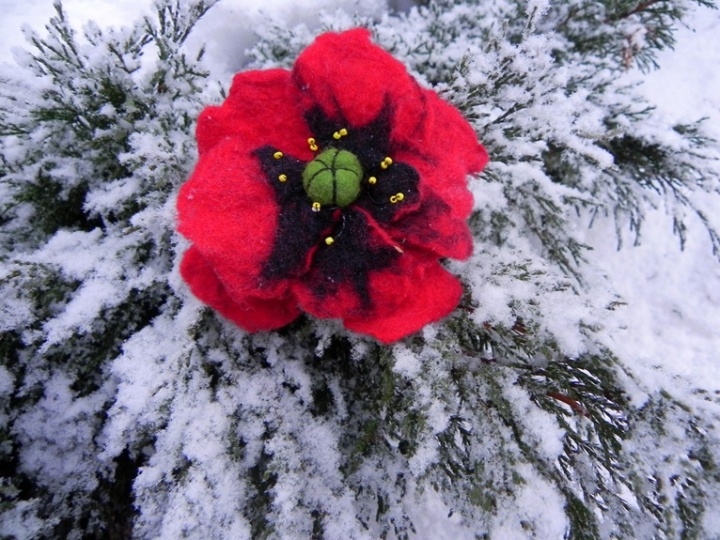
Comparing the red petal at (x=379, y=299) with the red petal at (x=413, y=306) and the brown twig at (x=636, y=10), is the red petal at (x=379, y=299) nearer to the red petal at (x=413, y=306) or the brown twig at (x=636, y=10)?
the red petal at (x=413, y=306)

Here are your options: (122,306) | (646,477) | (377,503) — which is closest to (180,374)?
(122,306)

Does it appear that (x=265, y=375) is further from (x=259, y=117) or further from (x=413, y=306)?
(x=259, y=117)

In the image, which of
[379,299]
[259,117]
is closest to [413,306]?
[379,299]

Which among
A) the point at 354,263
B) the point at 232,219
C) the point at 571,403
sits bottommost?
the point at 571,403

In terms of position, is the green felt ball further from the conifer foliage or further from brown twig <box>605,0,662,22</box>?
brown twig <box>605,0,662,22</box>

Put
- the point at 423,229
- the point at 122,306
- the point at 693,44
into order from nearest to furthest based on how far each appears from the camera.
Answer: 1. the point at 423,229
2. the point at 122,306
3. the point at 693,44

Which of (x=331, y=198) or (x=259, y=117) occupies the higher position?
(x=259, y=117)

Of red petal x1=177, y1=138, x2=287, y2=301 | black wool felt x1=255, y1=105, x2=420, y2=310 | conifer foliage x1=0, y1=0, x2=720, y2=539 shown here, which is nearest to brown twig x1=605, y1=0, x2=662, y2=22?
conifer foliage x1=0, y1=0, x2=720, y2=539

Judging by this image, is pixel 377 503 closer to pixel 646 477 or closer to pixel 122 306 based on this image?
pixel 646 477
